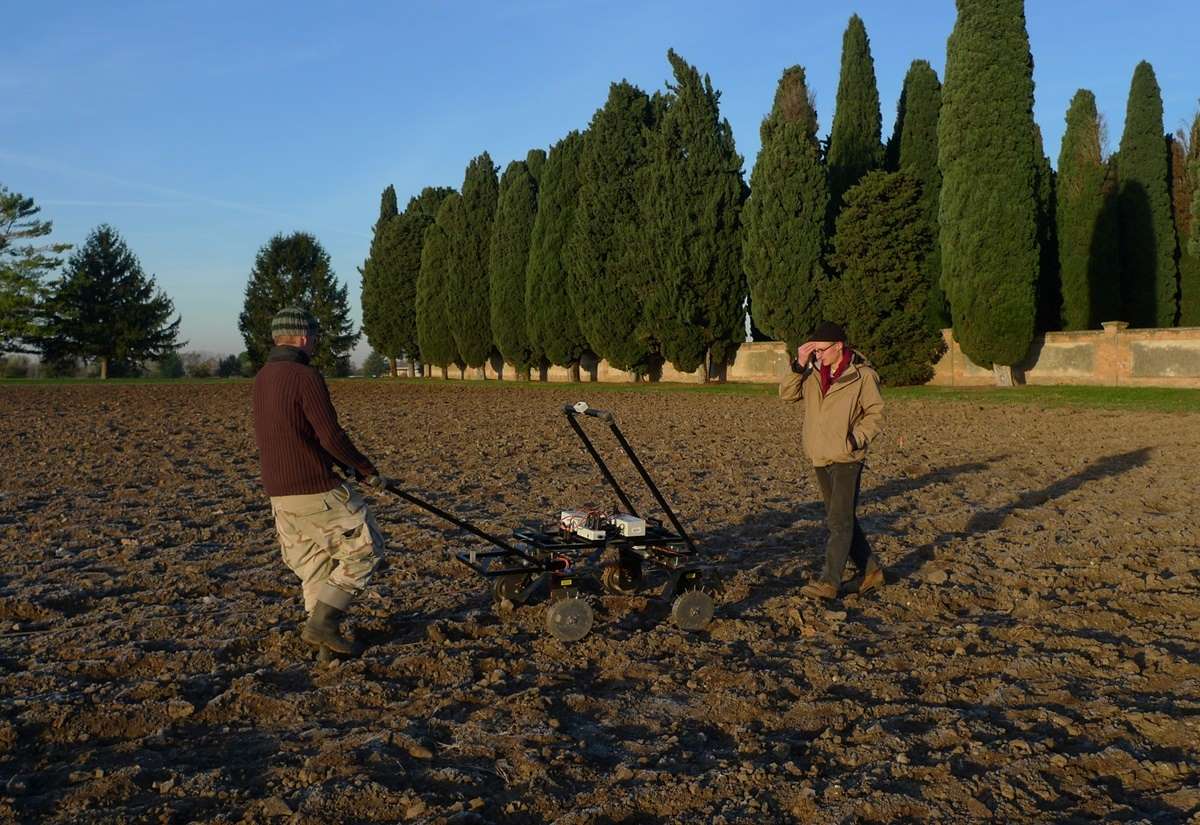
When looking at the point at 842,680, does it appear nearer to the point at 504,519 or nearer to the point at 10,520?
the point at 504,519

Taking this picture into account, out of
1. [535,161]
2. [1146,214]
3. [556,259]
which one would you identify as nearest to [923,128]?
[1146,214]

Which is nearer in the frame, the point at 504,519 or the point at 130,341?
the point at 504,519

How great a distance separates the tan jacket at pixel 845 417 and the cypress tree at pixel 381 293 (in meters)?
55.2

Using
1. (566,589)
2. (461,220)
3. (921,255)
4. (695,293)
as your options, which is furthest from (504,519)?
(461,220)

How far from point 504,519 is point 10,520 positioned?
4338 millimetres

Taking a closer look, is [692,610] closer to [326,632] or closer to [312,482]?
[326,632]

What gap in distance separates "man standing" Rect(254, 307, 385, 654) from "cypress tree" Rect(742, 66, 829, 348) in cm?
2870

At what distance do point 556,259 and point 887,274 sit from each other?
16.6m

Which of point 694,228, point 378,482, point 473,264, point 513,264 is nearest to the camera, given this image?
point 378,482

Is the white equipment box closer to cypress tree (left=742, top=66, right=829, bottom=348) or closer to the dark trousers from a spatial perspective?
the dark trousers

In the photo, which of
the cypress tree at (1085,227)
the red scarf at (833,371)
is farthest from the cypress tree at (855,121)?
the red scarf at (833,371)

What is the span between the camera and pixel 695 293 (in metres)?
35.8

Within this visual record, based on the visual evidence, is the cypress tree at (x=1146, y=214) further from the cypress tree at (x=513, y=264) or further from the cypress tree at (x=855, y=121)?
the cypress tree at (x=513, y=264)

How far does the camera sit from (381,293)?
60531mm
